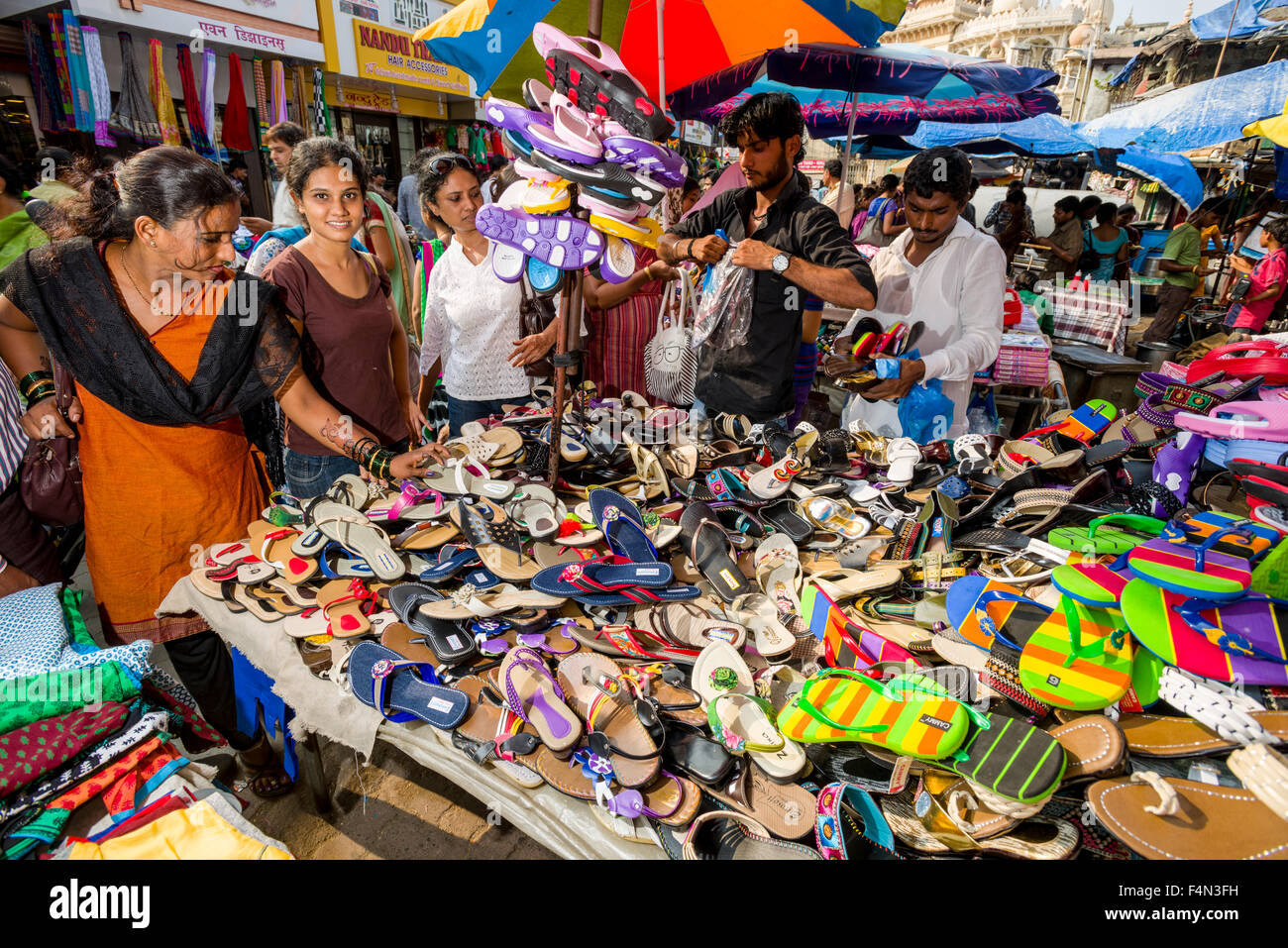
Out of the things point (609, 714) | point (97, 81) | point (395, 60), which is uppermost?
point (395, 60)

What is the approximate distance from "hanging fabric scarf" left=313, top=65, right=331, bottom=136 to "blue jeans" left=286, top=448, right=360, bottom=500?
8.84 meters

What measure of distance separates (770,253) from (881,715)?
1441mm

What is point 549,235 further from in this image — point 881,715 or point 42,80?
point 42,80

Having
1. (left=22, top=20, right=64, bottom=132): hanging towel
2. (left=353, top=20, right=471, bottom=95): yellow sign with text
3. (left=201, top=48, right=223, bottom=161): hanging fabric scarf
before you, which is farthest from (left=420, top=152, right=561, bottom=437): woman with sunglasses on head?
(left=353, top=20, right=471, bottom=95): yellow sign with text

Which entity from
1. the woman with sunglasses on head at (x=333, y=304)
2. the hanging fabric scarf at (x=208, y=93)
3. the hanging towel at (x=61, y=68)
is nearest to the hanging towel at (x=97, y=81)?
the hanging towel at (x=61, y=68)

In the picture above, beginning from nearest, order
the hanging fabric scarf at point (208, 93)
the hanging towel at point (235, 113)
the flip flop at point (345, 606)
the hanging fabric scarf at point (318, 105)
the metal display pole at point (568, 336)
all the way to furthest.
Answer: the flip flop at point (345, 606) → the metal display pole at point (568, 336) → the hanging fabric scarf at point (208, 93) → the hanging towel at point (235, 113) → the hanging fabric scarf at point (318, 105)

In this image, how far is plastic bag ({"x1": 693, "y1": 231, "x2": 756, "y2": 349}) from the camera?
2182 millimetres

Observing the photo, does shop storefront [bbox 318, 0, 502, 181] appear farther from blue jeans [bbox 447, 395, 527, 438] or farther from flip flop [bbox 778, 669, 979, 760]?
flip flop [bbox 778, 669, 979, 760]

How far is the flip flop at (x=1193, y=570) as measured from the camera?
1016mm

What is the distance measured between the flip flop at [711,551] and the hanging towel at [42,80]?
853 cm

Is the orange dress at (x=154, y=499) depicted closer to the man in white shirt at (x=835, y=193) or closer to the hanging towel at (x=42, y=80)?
the man in white shirt at (x=835, y=193)

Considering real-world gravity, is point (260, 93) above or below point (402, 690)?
above

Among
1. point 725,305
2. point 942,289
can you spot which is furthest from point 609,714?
point 942,289

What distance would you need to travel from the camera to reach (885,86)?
4309mm
